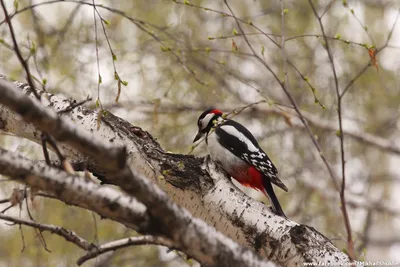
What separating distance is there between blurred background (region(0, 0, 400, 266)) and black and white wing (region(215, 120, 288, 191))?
31 cm

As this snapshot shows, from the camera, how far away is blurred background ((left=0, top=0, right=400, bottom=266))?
4762 mm

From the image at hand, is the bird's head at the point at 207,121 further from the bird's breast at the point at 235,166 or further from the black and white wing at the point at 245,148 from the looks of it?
the bird's breast at the point at 235,166

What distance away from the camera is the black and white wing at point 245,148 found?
12.9 ft

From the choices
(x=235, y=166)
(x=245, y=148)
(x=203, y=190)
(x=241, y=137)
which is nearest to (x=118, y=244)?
(x=203, y=190)

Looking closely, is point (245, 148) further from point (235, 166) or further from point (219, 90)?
point (219, 90)

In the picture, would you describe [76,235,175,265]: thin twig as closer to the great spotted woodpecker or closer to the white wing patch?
the great spotted woodpecker

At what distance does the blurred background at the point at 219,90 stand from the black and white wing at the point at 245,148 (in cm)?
31

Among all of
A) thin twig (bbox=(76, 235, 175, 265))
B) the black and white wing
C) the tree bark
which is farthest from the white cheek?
thin twig (bbox=(76, 235, 175, 265))

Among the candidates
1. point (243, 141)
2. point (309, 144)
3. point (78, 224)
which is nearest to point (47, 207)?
point (78, 224)

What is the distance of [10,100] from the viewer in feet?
4.65

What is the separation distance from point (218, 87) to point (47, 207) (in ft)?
7.06

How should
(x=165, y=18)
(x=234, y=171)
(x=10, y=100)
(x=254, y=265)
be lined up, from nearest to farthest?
(x=10, y=100) < (x=254, y=265) < (x=234, y=171) < (x=165, y=18)

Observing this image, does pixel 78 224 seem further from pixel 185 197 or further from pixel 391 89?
pixel 391 89

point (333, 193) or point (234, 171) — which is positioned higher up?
point (333, 193)
